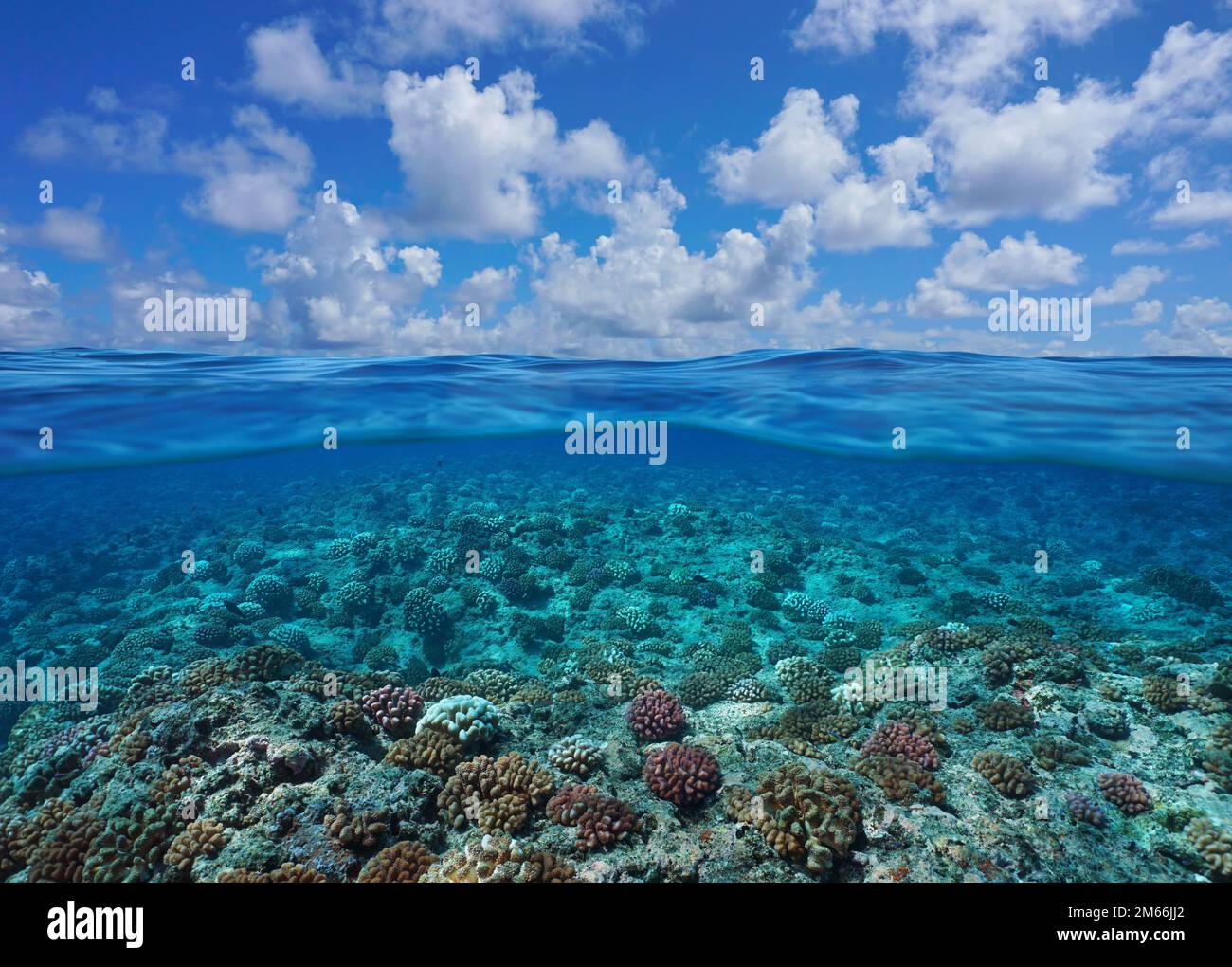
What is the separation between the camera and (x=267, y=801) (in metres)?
4.89

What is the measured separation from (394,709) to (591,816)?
2.96m

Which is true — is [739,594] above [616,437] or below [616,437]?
below

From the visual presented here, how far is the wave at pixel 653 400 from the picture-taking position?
1650 centimetres

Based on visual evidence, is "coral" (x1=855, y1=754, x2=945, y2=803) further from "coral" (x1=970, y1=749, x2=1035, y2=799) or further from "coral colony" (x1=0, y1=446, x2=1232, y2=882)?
"coral" (x1=970, y1=749, x2=1035, y2=799)

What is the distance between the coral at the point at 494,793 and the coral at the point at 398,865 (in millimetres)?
491

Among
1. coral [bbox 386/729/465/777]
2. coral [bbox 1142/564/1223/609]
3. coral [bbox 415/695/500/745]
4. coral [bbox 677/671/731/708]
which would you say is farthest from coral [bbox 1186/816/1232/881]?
coral [bbox 1142/564/1223/609]

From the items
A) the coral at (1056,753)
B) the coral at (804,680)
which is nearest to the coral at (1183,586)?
the coral at (1056,753)

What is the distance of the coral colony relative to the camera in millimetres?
4668

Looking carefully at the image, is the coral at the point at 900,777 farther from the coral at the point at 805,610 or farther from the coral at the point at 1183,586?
the coral at the point at 1183,586

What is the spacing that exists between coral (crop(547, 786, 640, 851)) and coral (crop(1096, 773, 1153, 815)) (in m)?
5.37

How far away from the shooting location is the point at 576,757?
5609 millimetres
